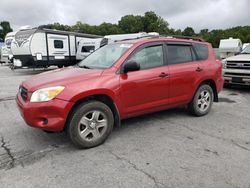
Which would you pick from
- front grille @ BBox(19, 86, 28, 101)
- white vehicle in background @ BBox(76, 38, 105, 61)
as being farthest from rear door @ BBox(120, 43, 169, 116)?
white vehicle in background @ BBox(76, 38, 105, 61)

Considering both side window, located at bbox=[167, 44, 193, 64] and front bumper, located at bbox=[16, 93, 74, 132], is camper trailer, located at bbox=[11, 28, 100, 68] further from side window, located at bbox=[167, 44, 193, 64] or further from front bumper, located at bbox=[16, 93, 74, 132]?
front bumper, located at bbox=[16, 93, 74, 132]

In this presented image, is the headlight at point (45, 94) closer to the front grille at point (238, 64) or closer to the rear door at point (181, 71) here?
the rear door at point (181, 71)

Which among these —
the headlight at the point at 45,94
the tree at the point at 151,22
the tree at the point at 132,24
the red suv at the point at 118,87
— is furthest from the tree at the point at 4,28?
the headlight at the point at 45,94

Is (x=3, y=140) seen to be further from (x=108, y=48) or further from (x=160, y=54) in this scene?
(x=160, y=54)

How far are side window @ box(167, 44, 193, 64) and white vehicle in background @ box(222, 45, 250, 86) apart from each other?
3.89 m

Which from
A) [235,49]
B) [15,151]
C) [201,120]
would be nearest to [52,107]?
[15,151]

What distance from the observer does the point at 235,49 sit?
53.5 ft

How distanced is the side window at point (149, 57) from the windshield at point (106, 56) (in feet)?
0.81

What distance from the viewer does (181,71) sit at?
4.88 m

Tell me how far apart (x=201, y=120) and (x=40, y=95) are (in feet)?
11.3

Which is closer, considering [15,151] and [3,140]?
[15,151]

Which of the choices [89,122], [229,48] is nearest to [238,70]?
[89,122]

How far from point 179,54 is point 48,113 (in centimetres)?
300

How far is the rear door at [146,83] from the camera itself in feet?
13.5
